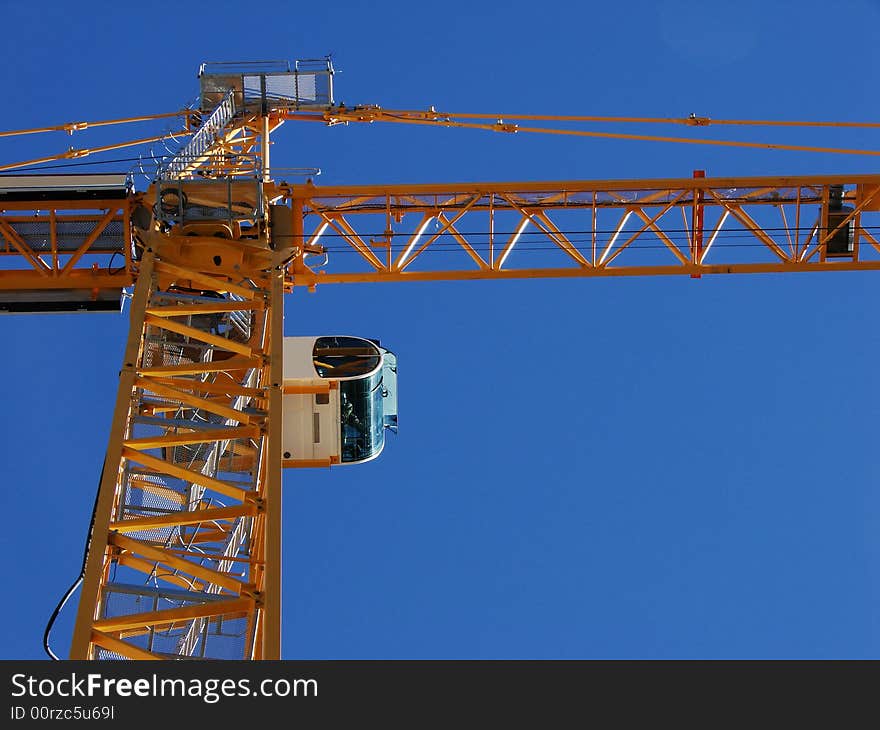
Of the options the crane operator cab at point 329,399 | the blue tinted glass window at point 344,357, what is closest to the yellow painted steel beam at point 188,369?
the crane operator cab at point 329,399

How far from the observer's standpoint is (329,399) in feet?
93.7

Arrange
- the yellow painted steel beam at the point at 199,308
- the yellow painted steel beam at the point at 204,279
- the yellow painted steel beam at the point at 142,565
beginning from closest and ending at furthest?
the yellow painted steel beam at the point at 142,565 < the yellow painted steel beam at the point at 199,308 < the yellow painted steel beam at the point at 204,279

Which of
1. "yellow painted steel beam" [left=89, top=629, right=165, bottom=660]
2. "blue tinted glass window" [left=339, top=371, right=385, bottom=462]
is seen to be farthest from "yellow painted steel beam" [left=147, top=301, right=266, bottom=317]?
"yellow painted steel beam" [left=89, top=629, right=165, bottom=660]

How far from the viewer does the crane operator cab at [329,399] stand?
92.7 ft

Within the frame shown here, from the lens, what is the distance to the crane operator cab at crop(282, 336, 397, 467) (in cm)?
2825

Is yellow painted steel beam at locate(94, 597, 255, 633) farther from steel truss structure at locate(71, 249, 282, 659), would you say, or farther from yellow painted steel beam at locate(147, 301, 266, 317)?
yellow painted steel beam at locate(147, 301, 266, 317)

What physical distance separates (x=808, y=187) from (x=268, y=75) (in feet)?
44.2

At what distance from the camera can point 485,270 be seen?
97.1ft

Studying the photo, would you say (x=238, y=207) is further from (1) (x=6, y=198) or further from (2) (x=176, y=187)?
(1) (x=6, y=198)

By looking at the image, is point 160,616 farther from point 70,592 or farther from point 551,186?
point 551,186

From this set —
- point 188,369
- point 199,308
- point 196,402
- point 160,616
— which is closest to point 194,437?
point 196,402

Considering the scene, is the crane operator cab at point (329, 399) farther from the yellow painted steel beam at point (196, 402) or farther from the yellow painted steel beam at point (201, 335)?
the yellow painted steel beam at point (196, 402)
